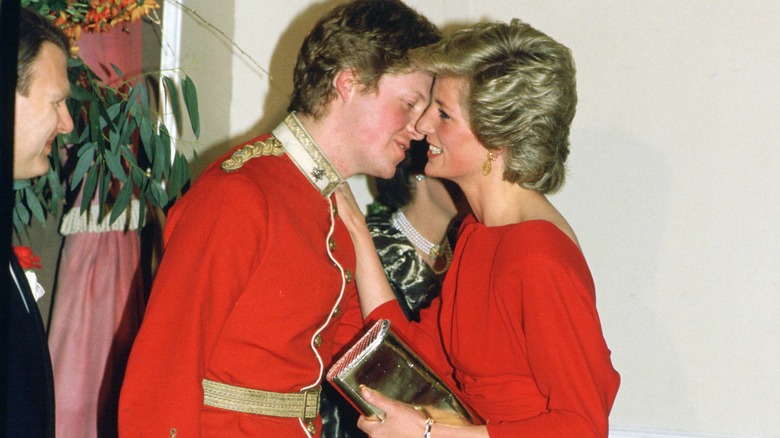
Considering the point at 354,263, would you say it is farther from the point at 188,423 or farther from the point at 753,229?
the point at 753,229

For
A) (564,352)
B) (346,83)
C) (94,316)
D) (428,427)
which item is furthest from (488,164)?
(94,316)

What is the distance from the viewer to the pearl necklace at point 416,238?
104 inches

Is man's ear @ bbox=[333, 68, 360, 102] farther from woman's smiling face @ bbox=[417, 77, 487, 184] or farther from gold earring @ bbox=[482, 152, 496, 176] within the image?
gold earring @ bbox=[482, 152, 496, 176]

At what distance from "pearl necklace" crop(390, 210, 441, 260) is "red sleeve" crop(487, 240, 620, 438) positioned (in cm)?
87

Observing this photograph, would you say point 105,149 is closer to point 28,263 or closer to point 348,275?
point 28,263

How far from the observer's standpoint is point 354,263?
2104 millimetres

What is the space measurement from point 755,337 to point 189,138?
177 cm

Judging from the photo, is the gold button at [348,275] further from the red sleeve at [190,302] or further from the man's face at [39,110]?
the man's face at [39,110]

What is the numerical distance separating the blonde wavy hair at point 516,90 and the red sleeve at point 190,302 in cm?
52

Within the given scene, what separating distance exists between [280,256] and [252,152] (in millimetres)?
240

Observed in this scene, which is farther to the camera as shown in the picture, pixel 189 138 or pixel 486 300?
pixel 189 138

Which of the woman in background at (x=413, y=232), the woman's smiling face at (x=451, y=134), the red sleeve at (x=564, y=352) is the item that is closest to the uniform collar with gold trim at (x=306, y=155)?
the woman's smiling face at (x=451, y=134)

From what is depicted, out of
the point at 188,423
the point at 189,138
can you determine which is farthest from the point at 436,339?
the point at 189,138

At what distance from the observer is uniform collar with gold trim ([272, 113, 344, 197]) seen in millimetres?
1969
